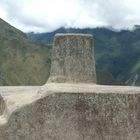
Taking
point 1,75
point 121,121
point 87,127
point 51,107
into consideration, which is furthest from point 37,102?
point 1,75

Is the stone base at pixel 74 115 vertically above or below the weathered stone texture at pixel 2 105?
above

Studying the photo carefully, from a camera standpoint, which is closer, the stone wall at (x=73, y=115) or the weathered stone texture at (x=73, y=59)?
the stone wall at (x=73, y=115)

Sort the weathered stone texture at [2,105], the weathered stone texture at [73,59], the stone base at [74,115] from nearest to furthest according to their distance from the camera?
the stone base at [74,115]
the weathered stone texture at [2,105]
the weathered stone texture at [73,59]

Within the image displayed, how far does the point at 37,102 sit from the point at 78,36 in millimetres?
2868

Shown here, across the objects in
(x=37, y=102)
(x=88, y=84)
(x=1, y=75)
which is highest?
(x=37, y=102)

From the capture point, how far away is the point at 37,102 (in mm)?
10992

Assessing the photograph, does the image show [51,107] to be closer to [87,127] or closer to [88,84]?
[87,127]

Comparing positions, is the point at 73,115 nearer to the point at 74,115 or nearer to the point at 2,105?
the point at 74,115

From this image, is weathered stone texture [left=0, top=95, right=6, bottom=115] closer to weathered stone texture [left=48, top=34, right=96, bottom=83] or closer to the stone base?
the stone base

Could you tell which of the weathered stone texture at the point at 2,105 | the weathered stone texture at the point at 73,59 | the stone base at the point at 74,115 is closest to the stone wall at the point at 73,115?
the stone base at the point at 74,115

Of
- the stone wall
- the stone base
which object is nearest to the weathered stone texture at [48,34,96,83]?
Result: the stone wall

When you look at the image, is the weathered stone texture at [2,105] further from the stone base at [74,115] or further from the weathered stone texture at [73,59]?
the weathered stone texture at [73,59]

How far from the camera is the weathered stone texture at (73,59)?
43.3 ft

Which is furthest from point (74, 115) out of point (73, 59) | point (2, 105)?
point (73, 59)
